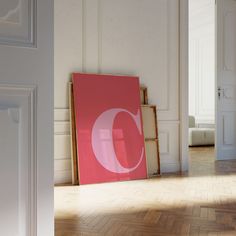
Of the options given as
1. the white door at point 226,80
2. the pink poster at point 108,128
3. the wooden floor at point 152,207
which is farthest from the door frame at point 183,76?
the white door at point 226,80

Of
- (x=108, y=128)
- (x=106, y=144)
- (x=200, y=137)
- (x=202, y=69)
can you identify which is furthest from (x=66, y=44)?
(x=202, y=69)

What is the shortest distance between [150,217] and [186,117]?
252 centimetres

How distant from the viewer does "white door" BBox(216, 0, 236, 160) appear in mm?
6020

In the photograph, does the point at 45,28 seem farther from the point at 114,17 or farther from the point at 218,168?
the point at 218,168

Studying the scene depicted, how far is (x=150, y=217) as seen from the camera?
2.68 metres

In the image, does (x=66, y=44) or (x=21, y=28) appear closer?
(x=21, y=28)

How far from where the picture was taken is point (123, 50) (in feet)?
15.0

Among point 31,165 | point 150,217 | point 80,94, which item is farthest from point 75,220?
point 80,94

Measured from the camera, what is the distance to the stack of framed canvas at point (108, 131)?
4.06 meters

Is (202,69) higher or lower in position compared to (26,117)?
higher

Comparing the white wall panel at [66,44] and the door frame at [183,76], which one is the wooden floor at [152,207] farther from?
the white wall panel at [66,44]

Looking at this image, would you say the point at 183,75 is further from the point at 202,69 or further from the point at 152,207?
the point at 202,69

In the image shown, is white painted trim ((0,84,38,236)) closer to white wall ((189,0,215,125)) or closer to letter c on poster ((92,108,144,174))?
letter c on poster ((92,108,144,174))

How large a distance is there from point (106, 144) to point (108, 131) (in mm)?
165
